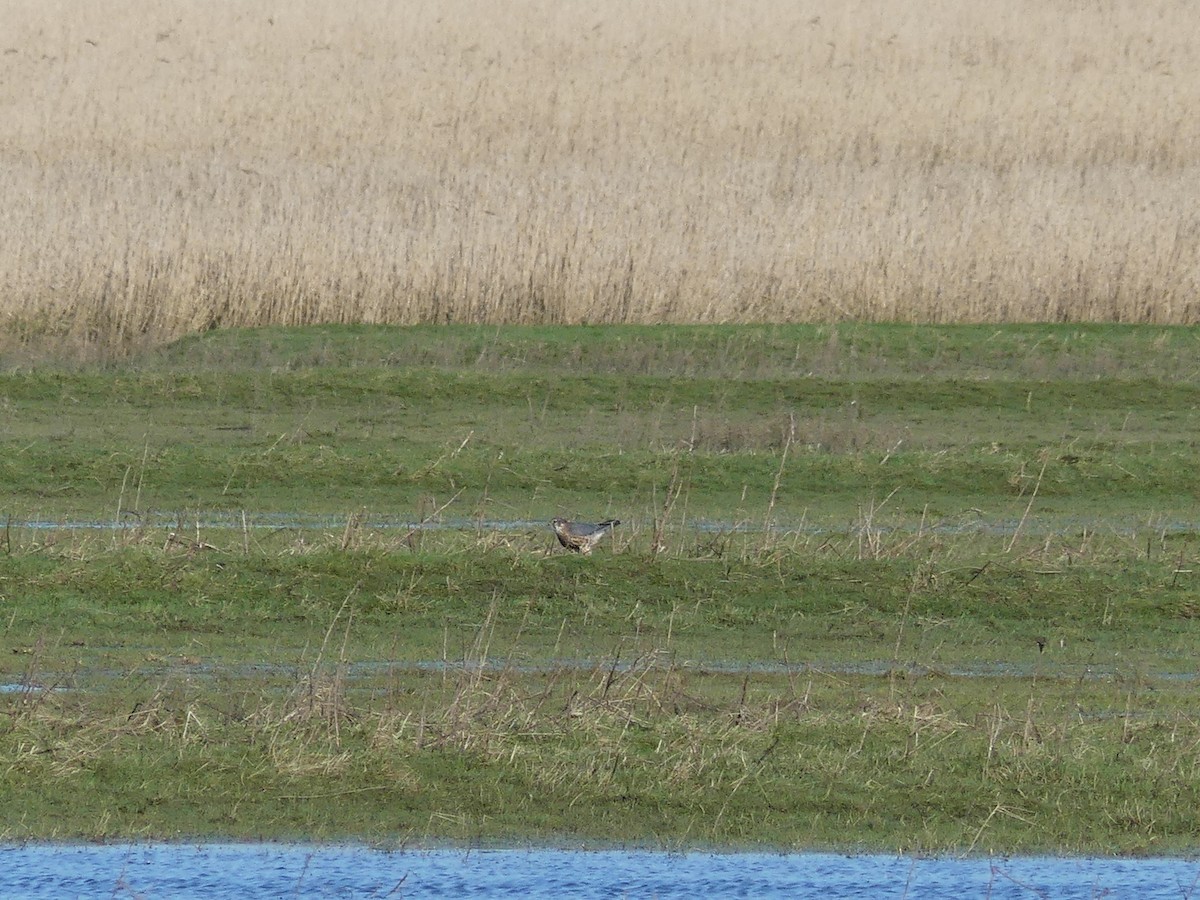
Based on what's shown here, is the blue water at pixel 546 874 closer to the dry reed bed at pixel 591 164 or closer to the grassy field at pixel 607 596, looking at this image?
the grassy field at pixel 607 596

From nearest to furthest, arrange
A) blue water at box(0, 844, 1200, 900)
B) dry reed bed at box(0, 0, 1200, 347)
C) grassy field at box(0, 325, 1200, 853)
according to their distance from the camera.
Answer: blue water at box(0, 844, 1200, 900) < grassy field at box(0, 325, 1200, 853) < dry reed bed at box(0, 0, 1200, 347)

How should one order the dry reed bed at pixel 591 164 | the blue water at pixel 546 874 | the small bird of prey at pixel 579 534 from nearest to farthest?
the blue water at pixel 546 874 → the small bird of prey at pixel 579 534 → the dry reed bed at pixel 591 164

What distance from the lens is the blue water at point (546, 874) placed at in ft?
19.8

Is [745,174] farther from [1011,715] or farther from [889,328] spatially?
[1011,715]

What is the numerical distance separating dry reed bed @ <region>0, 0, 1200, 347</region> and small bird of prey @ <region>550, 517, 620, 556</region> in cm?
942

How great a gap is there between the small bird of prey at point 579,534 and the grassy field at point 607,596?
9 cm

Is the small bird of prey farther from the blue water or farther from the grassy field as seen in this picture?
the blue water

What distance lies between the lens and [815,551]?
35.0ft

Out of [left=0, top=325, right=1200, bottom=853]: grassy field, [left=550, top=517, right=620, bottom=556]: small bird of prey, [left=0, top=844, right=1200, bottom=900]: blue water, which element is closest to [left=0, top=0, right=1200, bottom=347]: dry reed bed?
[left=0, top=325, right=1200, bottom=853]: grassy field

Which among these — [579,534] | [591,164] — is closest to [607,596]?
[579,534]

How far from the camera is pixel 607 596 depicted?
10.0 metres

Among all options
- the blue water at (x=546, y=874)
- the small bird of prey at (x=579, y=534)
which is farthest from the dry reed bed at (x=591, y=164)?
the blue water at (x=546, y=874)

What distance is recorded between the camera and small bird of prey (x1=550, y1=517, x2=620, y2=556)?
1022 cm

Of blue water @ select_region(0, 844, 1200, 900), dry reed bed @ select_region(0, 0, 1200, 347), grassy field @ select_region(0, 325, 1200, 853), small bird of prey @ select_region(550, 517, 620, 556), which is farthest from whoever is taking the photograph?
dry reed bed @ select_region(0, 0, 1200, 347)
